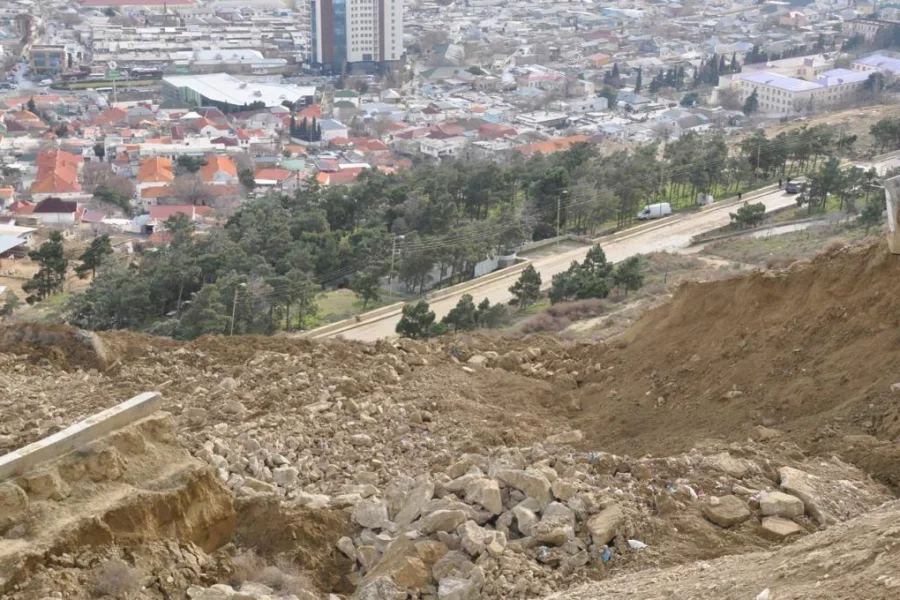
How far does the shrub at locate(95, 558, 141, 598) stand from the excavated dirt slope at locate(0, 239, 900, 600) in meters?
0.16

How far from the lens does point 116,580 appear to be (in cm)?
722

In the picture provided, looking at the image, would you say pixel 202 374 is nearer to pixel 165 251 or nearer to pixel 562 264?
pixel 562 264

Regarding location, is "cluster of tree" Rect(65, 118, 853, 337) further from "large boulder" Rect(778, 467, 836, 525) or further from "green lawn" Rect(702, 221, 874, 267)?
"large boulder" Rect(778, 467, 836, 525)

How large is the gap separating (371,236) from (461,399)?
1724cm

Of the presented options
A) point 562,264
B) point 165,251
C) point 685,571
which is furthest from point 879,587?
point 165,251

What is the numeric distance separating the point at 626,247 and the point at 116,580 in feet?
74.5

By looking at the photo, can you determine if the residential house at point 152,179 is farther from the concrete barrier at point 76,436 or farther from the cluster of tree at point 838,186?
the concrete barrier at point 76,436

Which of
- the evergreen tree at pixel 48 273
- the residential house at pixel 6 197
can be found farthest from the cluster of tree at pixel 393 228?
the residential house at pixel 6 197

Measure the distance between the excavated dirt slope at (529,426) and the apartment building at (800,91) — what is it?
4892 cm

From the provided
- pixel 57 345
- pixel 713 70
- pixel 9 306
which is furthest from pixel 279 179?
pixel 57 345

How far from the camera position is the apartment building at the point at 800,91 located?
58.6 m

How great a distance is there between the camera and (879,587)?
5.63 meters

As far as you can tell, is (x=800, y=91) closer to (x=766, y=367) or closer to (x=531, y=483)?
(x=766, y=367)

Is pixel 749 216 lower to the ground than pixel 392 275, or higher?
higher
